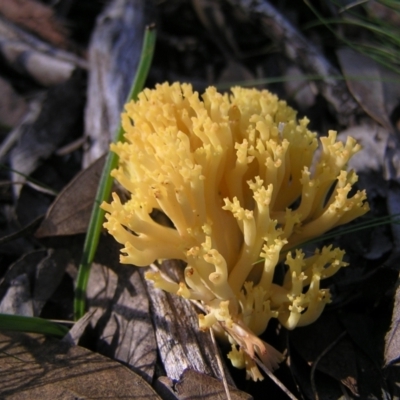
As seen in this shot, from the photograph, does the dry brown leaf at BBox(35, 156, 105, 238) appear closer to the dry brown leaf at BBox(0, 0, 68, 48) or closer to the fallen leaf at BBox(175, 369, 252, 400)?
the fallen leaf at BBox(175, 369, 252, 400)

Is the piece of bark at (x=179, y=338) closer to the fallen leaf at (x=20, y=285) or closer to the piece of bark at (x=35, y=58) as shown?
the fallen leaf at (x=20, y=285)

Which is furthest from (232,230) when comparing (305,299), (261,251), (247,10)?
(247,10)

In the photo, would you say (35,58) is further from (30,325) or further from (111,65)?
(30,325)

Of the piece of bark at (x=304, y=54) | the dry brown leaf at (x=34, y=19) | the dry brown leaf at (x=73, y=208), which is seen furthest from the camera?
the dry brown leaf at (x=34, y=19)

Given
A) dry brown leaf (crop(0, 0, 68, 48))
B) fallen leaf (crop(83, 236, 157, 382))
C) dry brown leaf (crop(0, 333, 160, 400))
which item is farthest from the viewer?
dry brown leaf (crop(0, 0, 68, 48))

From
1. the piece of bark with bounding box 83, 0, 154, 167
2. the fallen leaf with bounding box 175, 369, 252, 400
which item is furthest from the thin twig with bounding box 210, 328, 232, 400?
the piece of bark with bounding box 83, 0, 154, 167

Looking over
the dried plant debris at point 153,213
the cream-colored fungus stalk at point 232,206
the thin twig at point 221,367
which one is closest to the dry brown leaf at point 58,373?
the dried plant debris at point 153,213

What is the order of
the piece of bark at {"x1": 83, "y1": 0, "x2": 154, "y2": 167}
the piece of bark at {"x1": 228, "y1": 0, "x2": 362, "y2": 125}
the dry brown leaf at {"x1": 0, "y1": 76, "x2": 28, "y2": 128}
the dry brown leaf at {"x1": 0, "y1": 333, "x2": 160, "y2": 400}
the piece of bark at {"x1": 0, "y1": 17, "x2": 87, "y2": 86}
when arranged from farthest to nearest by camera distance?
the piece of bark at {"x1": 0, "y1": 17, "x2": 87, "y2": 86} < the dry brown leaf at {"x1": 0, "y1": 76, "x2": 28, "y2": 128} < the piece of bark at {"x1": 228, "y1": 0, "x2": 362, "y2": 125} < the piece of bark at {"x1": 83, "y1": 0, "x2": 154, "y2": 167} < the dry brown leaf at {"x1": 0, "y1": 333, "x2": 160, "y2": 400}
